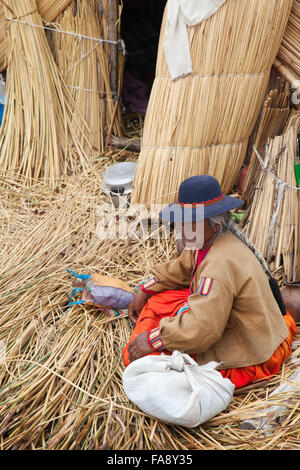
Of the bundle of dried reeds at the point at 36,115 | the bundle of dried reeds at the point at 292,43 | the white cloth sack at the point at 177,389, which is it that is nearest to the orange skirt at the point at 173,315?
the white cloth sack at the point at 177,389

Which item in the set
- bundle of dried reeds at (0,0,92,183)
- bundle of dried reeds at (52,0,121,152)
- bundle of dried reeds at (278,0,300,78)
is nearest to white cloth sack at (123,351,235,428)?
bundle of dried reeds at (278,0,300,78)

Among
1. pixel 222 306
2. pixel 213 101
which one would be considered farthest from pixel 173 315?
pixel 213 101

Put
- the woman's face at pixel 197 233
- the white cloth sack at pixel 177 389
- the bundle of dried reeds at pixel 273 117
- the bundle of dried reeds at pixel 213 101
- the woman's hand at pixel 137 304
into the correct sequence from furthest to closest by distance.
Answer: the bundle of dried reeds at pixel 213 101 → the bundle of dried reeds at pixel 273 117 → the woman's hand at pixel 137 304 → the woman's face at pixel 197 233 → the white cloth sack at pixel 177 389

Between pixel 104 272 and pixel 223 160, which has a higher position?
pixel 223 160

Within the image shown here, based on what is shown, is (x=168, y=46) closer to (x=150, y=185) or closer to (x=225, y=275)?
(x=150, y=185)

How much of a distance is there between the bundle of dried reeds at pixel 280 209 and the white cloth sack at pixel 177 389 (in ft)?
3.48

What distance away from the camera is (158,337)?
1.83 m

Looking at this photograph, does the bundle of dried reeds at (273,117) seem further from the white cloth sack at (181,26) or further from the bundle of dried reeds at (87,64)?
the bundle of dried reeds at (87,64)

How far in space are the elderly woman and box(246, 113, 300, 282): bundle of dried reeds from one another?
2.40ft

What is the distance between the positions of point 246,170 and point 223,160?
0.79ft

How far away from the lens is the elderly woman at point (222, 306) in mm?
1705

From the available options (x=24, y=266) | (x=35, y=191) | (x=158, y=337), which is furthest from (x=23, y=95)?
(x=158, y=337)

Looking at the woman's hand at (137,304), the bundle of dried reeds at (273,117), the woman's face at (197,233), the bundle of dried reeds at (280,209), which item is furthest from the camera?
the bundle of dried reeds at (273,117)

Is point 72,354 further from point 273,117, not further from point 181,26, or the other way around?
point 181,26
